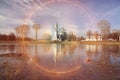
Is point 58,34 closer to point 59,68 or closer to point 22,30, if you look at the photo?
point 22,30

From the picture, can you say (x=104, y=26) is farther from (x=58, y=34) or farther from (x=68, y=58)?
(x=68, y=58)

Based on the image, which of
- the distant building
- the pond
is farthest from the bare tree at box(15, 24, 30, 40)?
the pond

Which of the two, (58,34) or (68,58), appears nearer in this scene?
(68,58)

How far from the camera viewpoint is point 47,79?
12812 mm

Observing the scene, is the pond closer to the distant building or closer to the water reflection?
the water reflection

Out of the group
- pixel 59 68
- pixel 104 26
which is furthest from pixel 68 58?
pixel 104 26

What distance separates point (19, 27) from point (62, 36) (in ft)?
102

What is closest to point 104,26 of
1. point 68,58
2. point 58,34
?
point 58,34

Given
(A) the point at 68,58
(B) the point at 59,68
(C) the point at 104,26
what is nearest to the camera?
(B) the point at 59,68

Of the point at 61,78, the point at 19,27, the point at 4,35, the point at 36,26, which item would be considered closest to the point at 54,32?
the point at 36,26

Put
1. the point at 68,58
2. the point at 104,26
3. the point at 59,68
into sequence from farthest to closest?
the point at 104,26 → the point at 68,58 → the point at 59,68

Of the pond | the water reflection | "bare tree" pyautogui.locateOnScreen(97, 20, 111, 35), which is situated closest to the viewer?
the pond

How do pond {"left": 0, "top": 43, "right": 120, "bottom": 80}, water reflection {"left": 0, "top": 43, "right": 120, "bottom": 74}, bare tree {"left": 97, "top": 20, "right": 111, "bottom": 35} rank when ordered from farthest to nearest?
bare tree {"left": 97, "top": 20, "right": 111, "bottom": 35}
water reflection {"left": 0, "top": 43, "right": 120, "bottom": 74}
pond {"left": 0, "top": 43, "right": 120, "bottom": 80}

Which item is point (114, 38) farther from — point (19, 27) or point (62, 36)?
point (19, 27)
